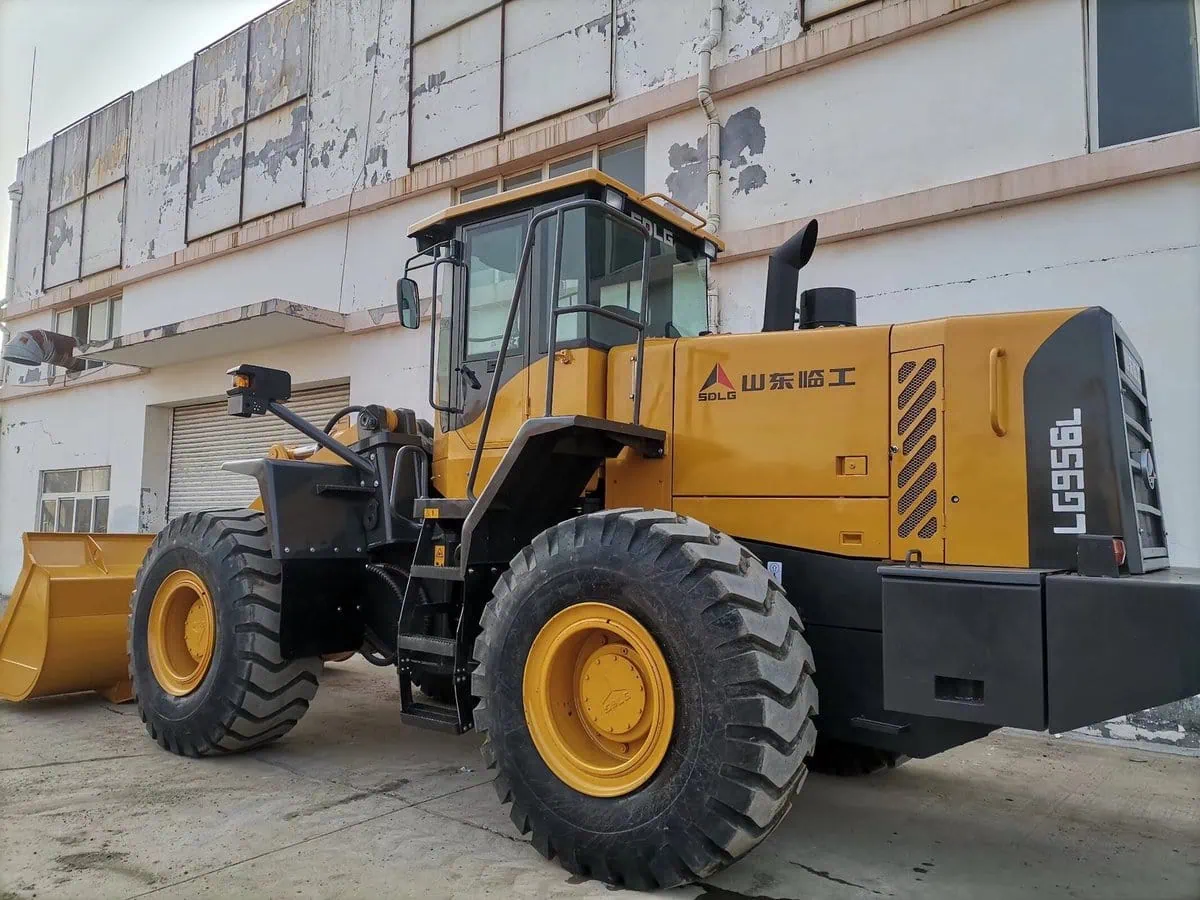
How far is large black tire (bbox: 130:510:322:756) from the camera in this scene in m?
5.20

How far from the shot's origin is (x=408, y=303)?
5250 millimetres

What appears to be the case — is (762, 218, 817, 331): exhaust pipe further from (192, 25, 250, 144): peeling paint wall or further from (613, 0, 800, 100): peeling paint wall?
(192, 25, 250, 144): peeling paint wall

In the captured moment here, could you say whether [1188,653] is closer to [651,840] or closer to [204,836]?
[651,840]

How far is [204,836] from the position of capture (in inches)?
160

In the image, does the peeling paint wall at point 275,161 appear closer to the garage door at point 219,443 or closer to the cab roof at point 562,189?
the garage door at point 219,443

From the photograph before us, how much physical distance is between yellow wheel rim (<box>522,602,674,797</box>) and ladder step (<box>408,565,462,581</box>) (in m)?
0.91

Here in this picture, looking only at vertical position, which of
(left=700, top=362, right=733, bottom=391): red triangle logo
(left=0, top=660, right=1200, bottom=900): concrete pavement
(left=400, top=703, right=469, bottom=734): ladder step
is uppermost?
(left=700, top=362, right=733, bottom=391): red triangle logo

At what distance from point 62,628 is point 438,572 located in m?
3.78

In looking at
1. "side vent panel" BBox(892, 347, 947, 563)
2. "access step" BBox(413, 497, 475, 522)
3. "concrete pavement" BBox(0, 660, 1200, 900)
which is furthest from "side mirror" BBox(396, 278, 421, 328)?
"side vent panel" BBox(892, 347, 947, 563)

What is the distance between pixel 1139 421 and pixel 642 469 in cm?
230

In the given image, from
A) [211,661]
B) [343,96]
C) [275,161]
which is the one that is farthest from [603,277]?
[275,161]

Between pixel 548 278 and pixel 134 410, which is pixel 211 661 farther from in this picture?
pixel 134 410

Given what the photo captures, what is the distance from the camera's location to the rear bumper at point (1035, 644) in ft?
9.86

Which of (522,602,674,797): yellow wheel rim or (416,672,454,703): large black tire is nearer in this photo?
(522,602,674,797): yellow wheel rim
